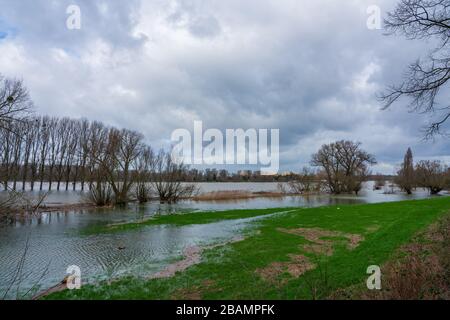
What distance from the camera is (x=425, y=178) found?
59.4 m

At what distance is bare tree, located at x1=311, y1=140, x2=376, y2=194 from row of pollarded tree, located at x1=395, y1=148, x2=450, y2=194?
7695mm

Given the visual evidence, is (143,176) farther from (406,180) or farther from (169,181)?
(406,180)

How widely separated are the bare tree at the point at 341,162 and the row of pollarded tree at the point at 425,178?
7695mm

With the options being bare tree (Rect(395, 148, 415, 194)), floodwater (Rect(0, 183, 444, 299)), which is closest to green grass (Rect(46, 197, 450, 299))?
floodwater (Rect(0, 183, 444, 299))

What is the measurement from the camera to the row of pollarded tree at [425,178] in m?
57.1

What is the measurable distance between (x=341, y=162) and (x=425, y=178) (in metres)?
18.6

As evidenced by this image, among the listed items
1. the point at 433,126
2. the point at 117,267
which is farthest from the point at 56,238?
the point at 433,126

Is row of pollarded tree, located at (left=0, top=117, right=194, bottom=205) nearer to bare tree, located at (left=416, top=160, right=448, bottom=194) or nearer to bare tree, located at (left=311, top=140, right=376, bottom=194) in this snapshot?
bare tree, located at (left=311, top=140, right=376, bottom=194)

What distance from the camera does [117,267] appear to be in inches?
353

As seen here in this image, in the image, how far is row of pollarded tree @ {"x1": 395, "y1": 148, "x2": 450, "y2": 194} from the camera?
57.1 m

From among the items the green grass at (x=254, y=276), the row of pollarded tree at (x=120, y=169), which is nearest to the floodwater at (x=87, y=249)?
the green grass at (x=254, y=276)

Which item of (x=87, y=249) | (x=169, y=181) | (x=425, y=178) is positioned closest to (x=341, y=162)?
(x=425, y=178)

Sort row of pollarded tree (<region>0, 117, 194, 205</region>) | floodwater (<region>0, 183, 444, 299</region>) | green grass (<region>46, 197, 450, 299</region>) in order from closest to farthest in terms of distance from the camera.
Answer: green grass (<region>46, 197, 450, 299</region>) < floodwater (<region>0, 183, 444, 299</region>) < row of pollarded tree (<region>0, 117, 194, 205</region>)
